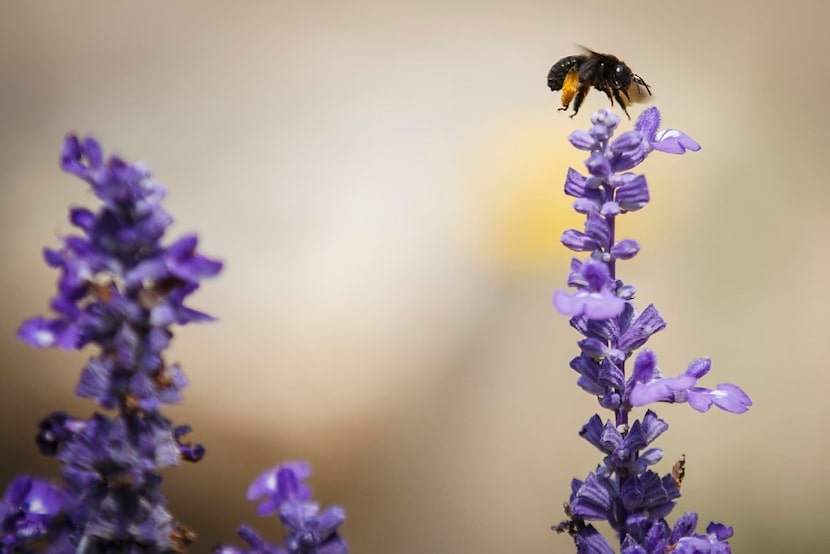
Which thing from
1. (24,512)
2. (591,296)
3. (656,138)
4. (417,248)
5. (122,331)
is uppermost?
(417,248)

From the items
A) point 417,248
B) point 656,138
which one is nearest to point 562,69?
point 656,138

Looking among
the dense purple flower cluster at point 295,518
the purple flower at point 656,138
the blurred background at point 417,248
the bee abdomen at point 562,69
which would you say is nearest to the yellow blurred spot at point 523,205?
the blurred background at point 417,248

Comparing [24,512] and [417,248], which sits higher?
[417,248]

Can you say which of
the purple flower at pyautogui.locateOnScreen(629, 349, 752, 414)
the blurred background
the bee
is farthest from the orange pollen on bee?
the blurred background

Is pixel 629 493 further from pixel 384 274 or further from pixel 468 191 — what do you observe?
pixel 468 191

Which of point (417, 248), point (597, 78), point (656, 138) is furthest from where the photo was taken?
point (417, 248)

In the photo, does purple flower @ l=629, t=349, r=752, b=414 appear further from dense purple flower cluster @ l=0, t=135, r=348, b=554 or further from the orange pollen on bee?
the orange pollen on bee

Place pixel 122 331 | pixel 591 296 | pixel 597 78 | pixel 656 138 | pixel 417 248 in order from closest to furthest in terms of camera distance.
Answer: pixel 122 331 → pixel 591 296 → pixel 656 138 → pixel 597 78 → pixel 417 248

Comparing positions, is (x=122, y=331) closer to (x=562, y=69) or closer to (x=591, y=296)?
(x=591, y=296)
